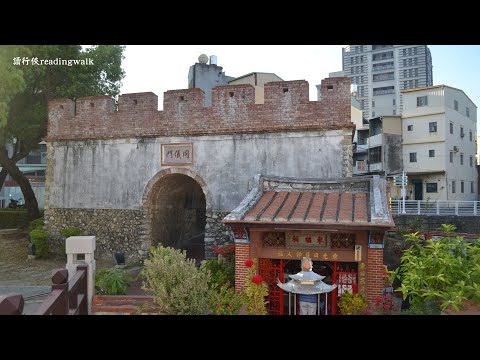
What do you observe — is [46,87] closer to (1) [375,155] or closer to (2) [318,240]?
(2) [318,240]

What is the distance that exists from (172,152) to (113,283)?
5592mm

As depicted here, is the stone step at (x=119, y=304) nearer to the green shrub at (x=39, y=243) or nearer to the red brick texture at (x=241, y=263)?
the red brick texture at (x=241, y=263)

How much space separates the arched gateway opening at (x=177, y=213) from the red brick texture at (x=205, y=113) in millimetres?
2015

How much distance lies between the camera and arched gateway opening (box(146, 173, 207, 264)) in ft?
45.6

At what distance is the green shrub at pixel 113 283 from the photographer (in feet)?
28.9

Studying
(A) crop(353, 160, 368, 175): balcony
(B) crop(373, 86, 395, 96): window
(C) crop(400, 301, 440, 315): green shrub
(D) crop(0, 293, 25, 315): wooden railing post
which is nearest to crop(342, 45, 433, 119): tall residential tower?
(B) crop(373, 86, 395, 96): window

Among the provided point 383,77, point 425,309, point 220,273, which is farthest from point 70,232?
point 383,77

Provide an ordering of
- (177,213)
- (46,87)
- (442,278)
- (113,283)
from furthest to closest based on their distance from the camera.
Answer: (46,87), (177,213), (113,283), (442,278)

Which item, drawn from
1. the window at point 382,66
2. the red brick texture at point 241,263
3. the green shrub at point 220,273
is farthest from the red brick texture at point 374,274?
the window at point 382,66

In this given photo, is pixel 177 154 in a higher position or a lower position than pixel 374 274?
higher

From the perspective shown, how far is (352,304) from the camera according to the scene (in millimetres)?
7379

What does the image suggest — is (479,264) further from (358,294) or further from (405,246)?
(405,246)

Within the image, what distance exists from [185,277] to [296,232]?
7.78 ft

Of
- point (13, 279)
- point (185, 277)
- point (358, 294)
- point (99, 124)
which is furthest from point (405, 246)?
point (13, 279)
